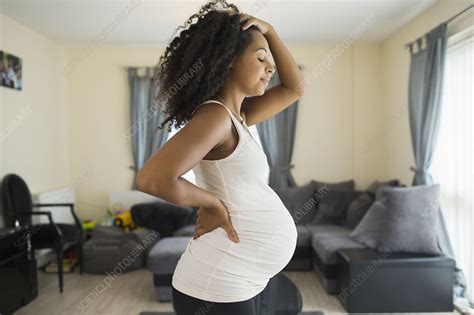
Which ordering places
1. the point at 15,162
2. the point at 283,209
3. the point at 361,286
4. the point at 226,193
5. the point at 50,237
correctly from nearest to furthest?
the point at 226,193 → the point at 283,209 → the point at 361,286 → the point at 50,237 → the point at 15,162

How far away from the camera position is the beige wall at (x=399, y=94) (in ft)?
11.7

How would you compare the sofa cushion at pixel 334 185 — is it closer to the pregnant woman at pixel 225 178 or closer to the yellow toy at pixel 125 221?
the yellow toy at pixel 125 221

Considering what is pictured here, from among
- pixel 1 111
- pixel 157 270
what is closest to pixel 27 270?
pixel 157 270

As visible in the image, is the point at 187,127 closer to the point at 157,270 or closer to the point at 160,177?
the point at 160,177

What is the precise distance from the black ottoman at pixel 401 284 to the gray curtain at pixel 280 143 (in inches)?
76.1

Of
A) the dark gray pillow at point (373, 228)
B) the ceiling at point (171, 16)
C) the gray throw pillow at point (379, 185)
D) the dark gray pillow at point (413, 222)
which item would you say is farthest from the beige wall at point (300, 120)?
the dark gray pillow at point (413, 222)

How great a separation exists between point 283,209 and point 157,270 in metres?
2.42

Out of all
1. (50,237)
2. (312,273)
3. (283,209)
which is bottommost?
(312,273)

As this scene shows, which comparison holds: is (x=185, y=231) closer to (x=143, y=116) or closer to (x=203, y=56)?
(x=143, y=116)

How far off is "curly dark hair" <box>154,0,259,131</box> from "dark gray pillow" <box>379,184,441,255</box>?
243 centimetres

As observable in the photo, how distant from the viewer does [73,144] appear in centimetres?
482

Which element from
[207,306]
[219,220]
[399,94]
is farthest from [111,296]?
[399,94]

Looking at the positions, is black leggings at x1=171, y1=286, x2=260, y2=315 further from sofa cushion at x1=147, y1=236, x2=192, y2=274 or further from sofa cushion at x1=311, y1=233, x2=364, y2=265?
sofa cushion at x1=311, y1=233, x2=364, y2=265

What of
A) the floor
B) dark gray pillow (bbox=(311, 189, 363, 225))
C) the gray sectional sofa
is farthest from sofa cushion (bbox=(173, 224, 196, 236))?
dark gray pillow (bbox=(311, 189, 363, 225))
